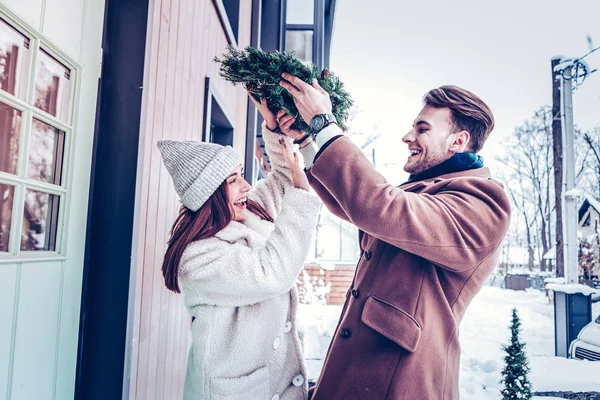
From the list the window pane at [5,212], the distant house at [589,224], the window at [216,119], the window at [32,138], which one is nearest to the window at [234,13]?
the window at [216,119]

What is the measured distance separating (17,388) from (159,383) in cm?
92

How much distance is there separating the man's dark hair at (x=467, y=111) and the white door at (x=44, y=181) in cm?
119

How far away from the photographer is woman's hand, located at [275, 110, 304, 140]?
60.0 inches

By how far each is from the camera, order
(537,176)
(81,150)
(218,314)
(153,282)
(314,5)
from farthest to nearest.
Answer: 1. (537,176)
2. (314,5)
3. (153,282)
4. (81,150)
5. (218,314)

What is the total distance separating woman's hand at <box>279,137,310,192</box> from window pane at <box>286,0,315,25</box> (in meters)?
7.28

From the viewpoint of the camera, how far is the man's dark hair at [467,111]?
1426mm

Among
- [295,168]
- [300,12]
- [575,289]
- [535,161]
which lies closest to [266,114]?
[295,168]

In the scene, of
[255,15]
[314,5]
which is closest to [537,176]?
[314,5]

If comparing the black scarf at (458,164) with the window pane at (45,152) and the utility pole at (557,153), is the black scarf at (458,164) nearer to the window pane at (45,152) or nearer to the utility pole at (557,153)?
the window pane at (45,152)

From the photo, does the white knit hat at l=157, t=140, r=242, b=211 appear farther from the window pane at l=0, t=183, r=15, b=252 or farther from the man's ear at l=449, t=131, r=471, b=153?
the man's ear at l=449, t=131, r=471, b=153

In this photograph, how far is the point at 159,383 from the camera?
202 cm

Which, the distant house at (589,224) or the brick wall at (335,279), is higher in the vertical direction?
the distant house at (589,224)

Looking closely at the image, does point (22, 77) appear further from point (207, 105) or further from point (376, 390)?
point (207, 105)

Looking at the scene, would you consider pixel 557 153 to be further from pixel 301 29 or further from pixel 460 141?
pixel 460 141
